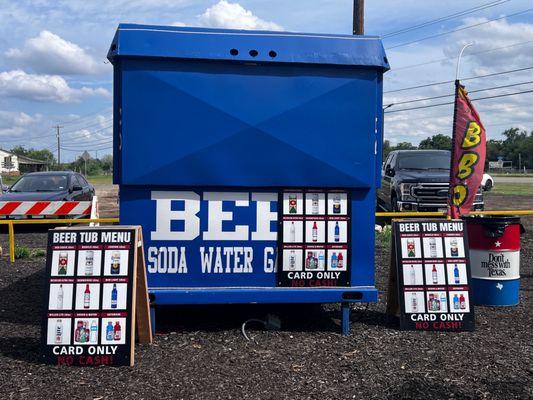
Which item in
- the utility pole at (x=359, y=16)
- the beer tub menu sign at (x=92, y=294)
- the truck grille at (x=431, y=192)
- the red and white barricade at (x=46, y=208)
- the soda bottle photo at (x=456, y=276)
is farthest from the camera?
the utility pole at (x=359, y=16)

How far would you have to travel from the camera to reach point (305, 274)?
19.5 feet

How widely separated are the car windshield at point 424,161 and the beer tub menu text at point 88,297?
1250 cm

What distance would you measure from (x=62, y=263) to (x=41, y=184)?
1210 centimetres

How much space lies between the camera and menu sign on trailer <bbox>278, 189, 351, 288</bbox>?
19.4ft

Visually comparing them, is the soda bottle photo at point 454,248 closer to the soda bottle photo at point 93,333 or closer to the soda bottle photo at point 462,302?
the soda bottle photo at point 462,302

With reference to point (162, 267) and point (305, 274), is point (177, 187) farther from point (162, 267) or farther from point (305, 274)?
point (305, 274)

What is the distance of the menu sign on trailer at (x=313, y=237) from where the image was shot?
592cm

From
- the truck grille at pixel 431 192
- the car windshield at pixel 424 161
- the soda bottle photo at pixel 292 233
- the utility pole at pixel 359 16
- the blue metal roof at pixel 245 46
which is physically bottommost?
the soda bottle photo at pixel 292 233

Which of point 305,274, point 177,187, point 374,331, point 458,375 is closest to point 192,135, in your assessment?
point 177,187

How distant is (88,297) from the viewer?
17.3 ft

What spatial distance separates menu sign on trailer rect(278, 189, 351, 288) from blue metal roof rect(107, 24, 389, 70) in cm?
129

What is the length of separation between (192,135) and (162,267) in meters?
1.29

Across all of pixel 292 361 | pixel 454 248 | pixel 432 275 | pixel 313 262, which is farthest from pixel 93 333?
pixel 454 248

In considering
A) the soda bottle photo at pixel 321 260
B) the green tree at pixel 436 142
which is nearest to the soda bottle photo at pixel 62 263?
the soda bottle photo at pixel 321 260
